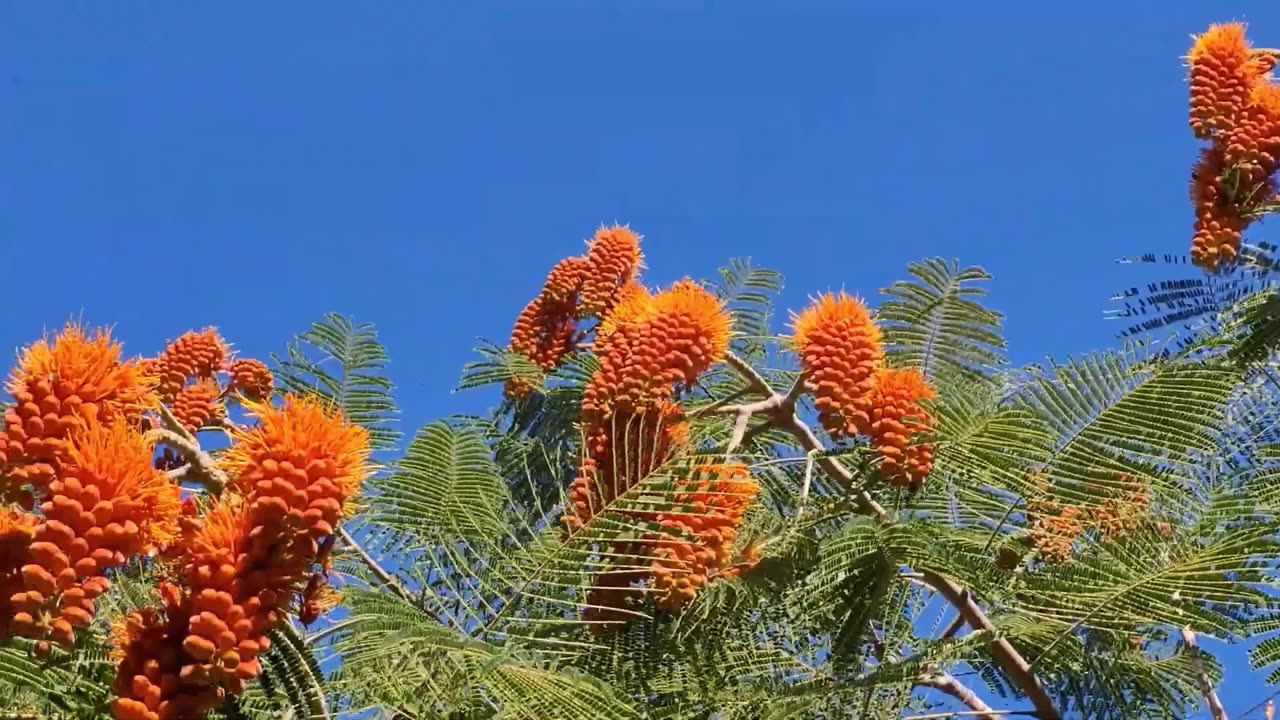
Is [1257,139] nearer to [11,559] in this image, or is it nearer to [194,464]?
[194,464]

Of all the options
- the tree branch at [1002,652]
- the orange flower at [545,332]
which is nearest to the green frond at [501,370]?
the orange flower at [545,332]

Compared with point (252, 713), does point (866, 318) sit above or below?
above

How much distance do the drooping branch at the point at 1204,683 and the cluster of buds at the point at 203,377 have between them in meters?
3.10

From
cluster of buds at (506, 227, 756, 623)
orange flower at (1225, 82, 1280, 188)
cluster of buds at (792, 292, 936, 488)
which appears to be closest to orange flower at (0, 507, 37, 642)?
cluster of buds at (506, 227, 756, 623)

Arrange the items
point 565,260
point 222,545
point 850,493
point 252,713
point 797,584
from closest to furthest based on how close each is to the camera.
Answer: point 222,545
point 252,713
point 797,584
point 850,493
point 565,260

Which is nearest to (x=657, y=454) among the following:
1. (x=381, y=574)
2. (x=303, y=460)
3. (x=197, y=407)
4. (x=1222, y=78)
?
(x=381, y=574)

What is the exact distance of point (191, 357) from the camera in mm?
4207

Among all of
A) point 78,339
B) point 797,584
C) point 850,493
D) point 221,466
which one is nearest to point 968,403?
point 850,493

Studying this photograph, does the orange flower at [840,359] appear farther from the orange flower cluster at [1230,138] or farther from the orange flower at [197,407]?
the orange flower at [197,407]

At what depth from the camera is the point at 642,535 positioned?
2297 millimetres

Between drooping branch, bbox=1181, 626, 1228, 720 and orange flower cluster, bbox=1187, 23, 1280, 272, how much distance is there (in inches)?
49.7

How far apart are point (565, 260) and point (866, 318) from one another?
1.86m

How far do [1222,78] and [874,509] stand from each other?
1758 millimetres

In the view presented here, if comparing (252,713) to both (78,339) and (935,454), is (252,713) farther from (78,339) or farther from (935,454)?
(935,454)
